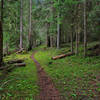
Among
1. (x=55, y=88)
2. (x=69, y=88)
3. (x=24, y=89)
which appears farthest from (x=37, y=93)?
(x=69, y=88)

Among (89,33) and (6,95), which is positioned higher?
(89,33)

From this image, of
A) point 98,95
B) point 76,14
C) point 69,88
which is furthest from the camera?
point 76,14

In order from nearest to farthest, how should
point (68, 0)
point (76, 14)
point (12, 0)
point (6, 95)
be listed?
point (6, 95) → point (12, 0) → point (68, 0) → point (76, 14)

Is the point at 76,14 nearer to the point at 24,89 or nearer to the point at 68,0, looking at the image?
the point at 68,0

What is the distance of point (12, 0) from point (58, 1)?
4851mm

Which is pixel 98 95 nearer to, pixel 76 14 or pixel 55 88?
pixel 55 88

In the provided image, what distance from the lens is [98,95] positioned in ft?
14.2

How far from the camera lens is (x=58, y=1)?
10.5 metres

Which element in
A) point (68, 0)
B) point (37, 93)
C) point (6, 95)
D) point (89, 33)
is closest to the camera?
point (6, 95)

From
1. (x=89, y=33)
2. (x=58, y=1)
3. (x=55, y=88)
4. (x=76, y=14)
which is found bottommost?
(x=55, y=88)

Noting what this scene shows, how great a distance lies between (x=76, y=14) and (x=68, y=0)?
262cm

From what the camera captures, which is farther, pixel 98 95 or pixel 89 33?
pixel 89 33

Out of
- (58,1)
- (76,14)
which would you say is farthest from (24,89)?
(76,14)

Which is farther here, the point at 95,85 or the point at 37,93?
the point at 95,85
